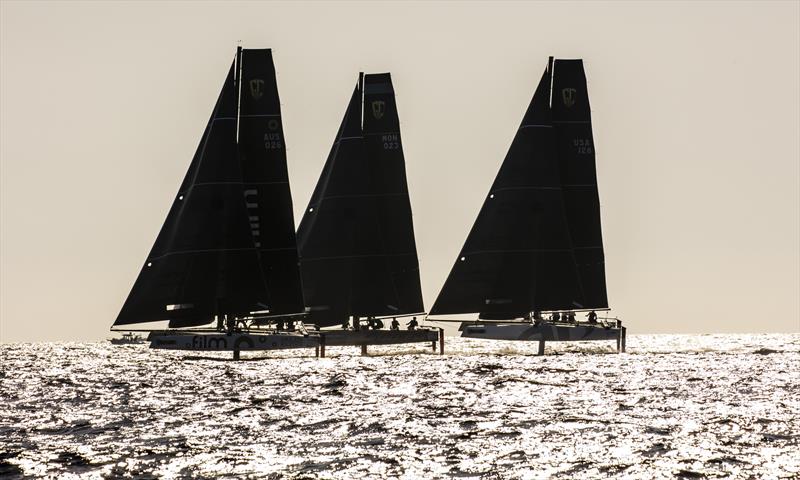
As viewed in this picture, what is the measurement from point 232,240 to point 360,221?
1002 centimetres

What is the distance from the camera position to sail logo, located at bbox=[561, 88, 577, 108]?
268ft

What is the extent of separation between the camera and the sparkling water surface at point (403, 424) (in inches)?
1203

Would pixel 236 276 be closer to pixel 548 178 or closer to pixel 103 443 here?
pixel 548 178

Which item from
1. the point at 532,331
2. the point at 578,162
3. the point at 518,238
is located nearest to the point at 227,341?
the point at 518,238

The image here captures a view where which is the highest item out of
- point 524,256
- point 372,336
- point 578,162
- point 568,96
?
point 568,96

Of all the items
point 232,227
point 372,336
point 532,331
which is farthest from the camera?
point 532,331

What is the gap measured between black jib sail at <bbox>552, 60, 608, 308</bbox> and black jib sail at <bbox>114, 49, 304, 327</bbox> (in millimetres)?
19782

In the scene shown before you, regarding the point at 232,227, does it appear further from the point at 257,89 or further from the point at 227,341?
the point at 257,89

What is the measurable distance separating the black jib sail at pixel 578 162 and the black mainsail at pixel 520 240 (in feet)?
11.3

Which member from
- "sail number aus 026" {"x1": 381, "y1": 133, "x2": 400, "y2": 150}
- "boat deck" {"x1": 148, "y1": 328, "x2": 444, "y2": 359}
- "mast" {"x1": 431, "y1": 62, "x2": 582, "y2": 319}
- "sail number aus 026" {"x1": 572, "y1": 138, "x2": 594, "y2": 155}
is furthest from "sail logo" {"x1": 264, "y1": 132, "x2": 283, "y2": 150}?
"sail number aus 026" {"x1": 572, "y1": 138, "x2": 594, "y2": 155}

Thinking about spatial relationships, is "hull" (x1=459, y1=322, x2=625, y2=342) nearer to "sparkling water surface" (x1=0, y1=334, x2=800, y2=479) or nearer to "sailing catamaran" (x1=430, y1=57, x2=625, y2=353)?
"sailing catamaran" (x1=430, y1=57, x2=625, y2=353)

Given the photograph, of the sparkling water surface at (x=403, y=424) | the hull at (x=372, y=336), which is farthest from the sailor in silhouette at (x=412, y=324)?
the sparkling water surface at (x=403, y=424)

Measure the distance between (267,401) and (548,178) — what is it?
33.5 metres

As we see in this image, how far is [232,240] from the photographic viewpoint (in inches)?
2650
